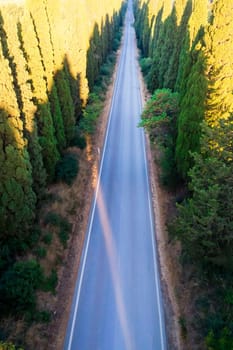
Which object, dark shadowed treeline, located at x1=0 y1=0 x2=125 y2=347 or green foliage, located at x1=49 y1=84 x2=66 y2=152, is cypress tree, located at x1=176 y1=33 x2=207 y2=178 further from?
green foliage, located at x1=49 y1=84 x2=66 y2=152

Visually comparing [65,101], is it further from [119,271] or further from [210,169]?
[210,169]

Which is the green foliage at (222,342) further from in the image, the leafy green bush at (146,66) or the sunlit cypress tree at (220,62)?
the leafy green bush at (146,66)

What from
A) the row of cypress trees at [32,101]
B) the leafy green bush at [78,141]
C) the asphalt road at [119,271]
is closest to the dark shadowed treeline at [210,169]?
the asphalt road at [119,271]

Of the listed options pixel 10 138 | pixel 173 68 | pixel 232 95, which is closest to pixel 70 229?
pixel 10 138

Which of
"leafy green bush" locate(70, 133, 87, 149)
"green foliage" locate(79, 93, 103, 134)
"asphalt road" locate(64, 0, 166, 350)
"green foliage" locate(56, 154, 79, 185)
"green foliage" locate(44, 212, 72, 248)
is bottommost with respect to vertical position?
"asphalt road" locate(64, 0, 166, 350)

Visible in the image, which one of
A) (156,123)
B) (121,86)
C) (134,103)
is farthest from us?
(121,86)

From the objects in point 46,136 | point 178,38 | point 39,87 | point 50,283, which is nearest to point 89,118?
point 46,136

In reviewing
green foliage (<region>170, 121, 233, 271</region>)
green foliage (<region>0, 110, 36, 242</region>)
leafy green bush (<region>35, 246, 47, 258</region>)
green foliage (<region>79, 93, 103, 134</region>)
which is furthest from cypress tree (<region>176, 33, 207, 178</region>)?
green foliage (<region>79, 93, 103, 134</region>)

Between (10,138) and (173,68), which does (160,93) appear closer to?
(173,68)
